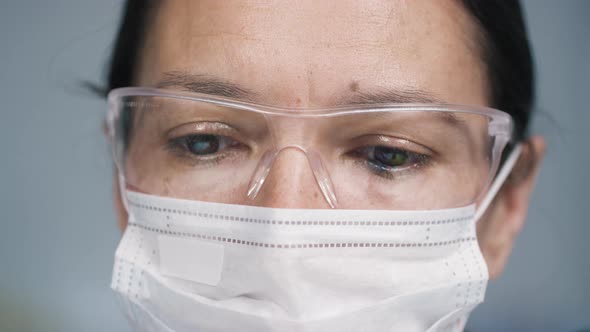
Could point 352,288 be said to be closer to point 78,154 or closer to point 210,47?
point 210,47

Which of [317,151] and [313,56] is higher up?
[313,56]

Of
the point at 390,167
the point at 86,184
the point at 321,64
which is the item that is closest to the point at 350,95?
the point at 321,64

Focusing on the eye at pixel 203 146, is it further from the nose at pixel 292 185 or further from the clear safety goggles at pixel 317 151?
the nose at pixel 292 185

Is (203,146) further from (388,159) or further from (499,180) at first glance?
(499,180)

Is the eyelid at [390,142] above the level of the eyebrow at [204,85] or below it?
below

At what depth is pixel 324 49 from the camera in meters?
1.03

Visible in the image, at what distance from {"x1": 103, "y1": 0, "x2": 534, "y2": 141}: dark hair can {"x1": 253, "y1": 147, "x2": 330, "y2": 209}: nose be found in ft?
1.65

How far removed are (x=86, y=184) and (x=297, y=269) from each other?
145 cm

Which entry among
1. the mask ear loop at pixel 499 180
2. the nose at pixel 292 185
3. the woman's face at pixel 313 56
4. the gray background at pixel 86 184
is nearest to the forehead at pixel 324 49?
the woman's face at pixel 313 56

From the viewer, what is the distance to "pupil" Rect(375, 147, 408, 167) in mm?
1103

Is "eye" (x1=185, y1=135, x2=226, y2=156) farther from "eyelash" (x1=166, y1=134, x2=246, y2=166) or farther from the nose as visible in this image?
the nose

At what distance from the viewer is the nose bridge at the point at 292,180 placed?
1013 millimetres

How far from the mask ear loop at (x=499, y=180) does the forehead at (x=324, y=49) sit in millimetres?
215

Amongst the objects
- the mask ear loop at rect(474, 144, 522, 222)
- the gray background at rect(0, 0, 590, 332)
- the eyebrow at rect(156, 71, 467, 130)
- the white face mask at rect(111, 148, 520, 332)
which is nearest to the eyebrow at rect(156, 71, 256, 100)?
the eyebrow at rect(156, 71, 467, 130)
